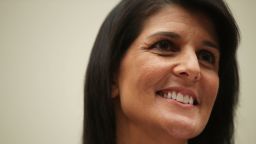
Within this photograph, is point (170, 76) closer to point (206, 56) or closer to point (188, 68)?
point (188, 68)

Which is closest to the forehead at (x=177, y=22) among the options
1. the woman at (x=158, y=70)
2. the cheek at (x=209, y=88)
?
the woman at (x=158, y=70)

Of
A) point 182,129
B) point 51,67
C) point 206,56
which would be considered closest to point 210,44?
point 206,56

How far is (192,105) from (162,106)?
4.1 inches

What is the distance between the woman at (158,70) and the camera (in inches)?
36.2

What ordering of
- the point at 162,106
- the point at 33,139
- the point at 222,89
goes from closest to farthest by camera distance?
the point at 162,106 → the point at 222,89 → the point at 33,139

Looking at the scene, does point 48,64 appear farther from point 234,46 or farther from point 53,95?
point 234,46

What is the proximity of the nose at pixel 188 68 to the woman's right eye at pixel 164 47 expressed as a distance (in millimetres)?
49

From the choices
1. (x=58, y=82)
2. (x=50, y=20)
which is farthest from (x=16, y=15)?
(x=58, y=82)

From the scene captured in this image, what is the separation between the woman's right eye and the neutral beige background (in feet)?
2.44

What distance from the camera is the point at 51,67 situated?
1.61 meters

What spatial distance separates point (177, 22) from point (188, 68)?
0.17 meters

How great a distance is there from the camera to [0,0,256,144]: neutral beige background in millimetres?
1562

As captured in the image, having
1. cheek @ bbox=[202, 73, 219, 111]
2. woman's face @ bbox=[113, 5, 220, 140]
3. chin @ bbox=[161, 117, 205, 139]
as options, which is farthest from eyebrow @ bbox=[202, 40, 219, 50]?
chin @ bbox=[161, 117, 205, 139]

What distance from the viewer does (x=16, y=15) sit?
1628 mm
